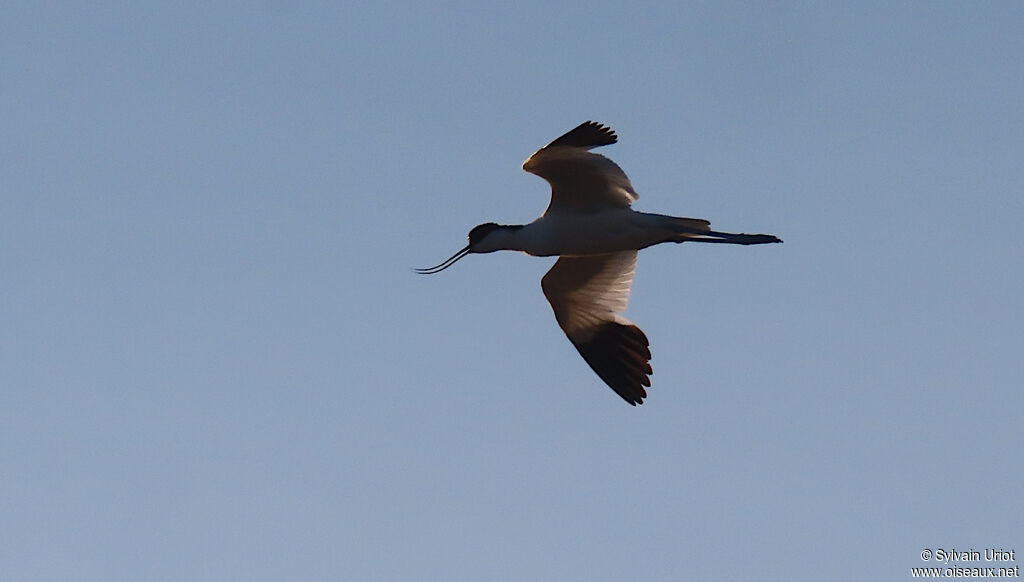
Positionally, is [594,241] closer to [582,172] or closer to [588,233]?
[588,233]

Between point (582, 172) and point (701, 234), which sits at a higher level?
point (582, 172)

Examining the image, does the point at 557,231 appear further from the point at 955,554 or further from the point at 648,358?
the point at 955,554

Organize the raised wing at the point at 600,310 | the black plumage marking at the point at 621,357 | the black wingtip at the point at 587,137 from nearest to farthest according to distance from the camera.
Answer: the black wingtip at the point at 587,137
the black plumage marking at the point at 621,357
the raised wing at the point at 600,310

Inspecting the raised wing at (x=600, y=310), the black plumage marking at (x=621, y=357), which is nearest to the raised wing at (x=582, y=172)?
the raised wing at (x=600, y=310)

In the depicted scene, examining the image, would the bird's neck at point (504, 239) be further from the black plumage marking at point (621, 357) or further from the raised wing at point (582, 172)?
the black plumage marking at point (621, 357)

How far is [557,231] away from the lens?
1050 centimetres

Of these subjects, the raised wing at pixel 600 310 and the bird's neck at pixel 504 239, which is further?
the raised wing at pixel 600 310

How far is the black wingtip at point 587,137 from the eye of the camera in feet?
31.4

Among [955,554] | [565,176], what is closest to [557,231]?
[565,176]

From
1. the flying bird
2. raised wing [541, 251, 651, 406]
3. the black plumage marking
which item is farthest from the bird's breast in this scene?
the black plumage marking

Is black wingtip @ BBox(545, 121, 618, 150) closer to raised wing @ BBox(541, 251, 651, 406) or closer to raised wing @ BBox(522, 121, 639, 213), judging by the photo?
raised wing @ BBox(522, 121, 639, 213)

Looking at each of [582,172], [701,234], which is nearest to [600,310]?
[701,234]

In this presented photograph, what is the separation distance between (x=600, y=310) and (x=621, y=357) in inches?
24.5

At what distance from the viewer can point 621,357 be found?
11.4m
